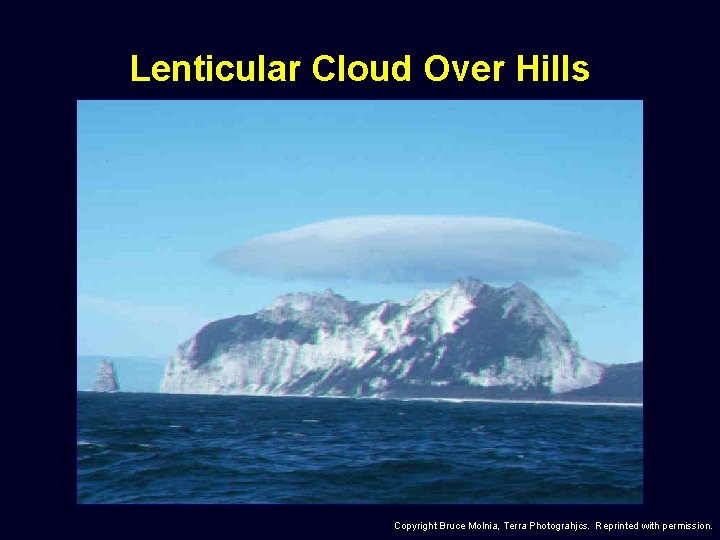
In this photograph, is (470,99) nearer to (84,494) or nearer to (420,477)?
(420,477)

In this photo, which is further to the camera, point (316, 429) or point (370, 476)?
point (316, 429)

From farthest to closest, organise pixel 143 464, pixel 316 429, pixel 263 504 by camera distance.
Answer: pixel 316 429 → pixel 143 464 → pixel 263 504

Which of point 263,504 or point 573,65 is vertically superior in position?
point 573,65

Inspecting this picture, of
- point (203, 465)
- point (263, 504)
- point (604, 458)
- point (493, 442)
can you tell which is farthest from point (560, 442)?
point (263, 504)

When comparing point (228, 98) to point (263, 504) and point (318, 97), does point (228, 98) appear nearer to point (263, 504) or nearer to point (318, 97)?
point (318, 97)

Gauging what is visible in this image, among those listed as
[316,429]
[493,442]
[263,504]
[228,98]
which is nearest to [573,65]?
[228,98]

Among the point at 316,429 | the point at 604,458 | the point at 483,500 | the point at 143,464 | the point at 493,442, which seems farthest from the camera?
the point at 316,429

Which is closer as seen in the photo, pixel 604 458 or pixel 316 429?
pixel 604 458

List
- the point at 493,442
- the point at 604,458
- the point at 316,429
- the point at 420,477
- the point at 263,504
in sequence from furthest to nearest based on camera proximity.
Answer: the point at 316,429
the point at 493,442
the point at 604,458
the point at 420,477
the point at 263,504

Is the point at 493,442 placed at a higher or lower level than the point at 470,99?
lower
